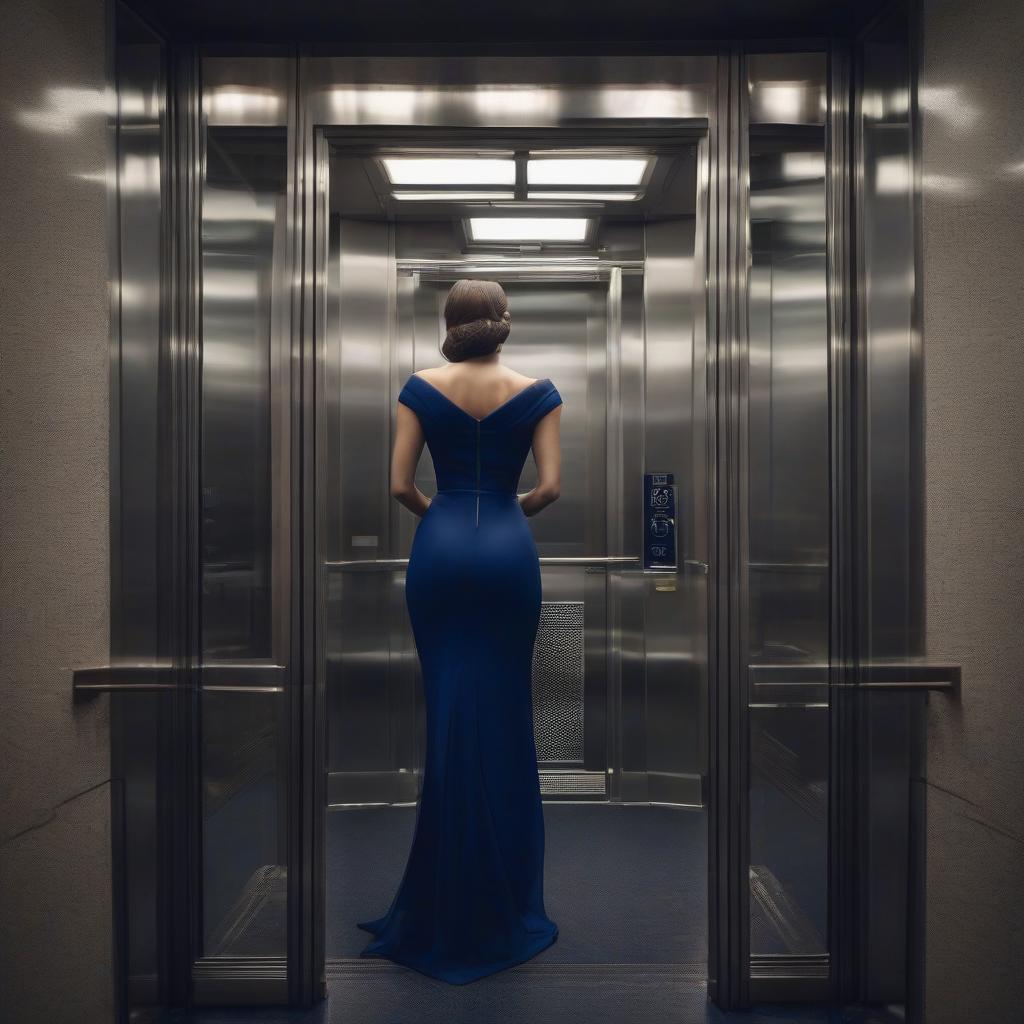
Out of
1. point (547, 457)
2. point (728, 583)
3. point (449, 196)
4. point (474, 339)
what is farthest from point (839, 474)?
point (449, 196)

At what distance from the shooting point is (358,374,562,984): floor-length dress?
2.86 metres

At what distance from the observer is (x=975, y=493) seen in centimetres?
206

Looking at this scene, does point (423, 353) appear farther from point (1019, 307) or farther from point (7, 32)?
point (1019, 307)

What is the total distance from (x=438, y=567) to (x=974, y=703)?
1571 millimetres

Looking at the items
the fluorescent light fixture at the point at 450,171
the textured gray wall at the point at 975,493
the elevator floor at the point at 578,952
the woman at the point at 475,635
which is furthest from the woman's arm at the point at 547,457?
the elevator floor at the point at 578,952

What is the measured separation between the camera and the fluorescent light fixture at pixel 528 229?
4430 mm

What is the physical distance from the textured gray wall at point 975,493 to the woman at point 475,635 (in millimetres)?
1220

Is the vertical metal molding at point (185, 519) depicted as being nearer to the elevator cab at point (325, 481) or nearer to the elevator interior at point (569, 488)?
the elevator cab at point (325, 481)

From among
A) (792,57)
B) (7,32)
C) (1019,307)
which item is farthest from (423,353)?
(1019,307)

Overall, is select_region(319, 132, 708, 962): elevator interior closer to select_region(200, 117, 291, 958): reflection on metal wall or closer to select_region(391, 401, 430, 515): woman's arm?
select_region(391, 401, 430, 515): woman's arm

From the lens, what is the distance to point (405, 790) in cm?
450

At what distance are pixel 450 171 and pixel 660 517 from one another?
187 cm

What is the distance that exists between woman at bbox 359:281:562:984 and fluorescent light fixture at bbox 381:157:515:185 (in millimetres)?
963

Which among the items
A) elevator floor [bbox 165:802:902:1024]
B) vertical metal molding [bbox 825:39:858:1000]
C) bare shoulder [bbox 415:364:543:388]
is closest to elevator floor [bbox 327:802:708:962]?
elevator floor [bbox 165:802:902:1024]
